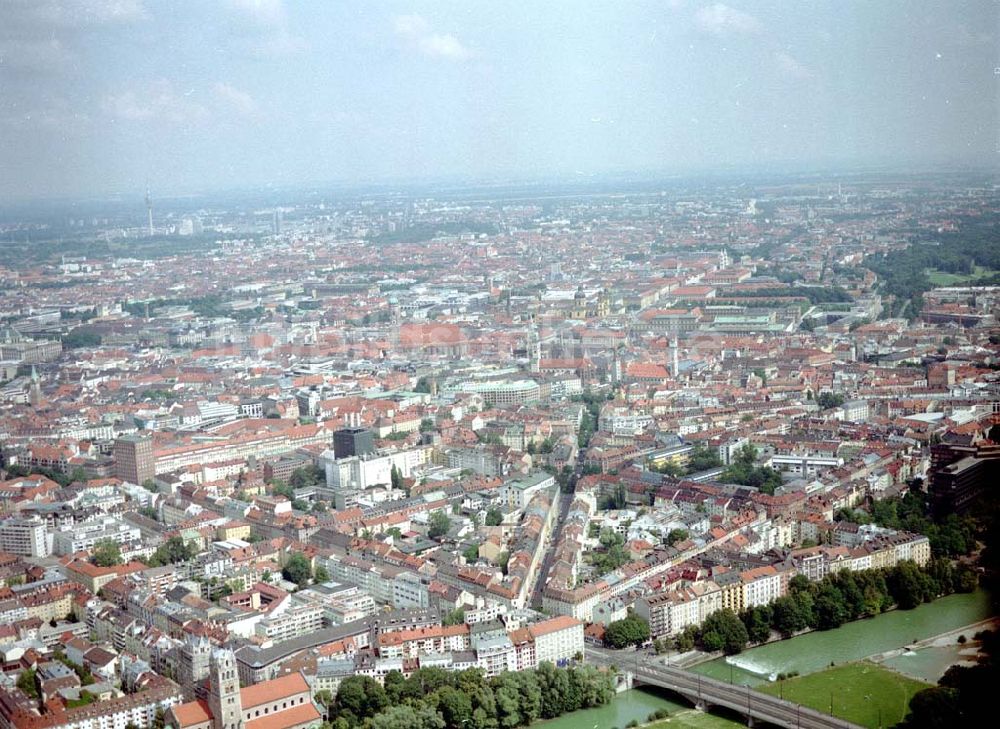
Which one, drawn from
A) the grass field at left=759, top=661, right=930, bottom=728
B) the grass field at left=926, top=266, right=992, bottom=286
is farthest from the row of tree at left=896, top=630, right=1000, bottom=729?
the grass field at left=926, top=266, right=992, bottom=286

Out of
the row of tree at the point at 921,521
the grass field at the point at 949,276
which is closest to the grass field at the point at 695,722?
the row of tree at the point at 921,521

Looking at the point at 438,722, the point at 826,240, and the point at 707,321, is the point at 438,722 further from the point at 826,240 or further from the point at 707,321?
the point at 826,240

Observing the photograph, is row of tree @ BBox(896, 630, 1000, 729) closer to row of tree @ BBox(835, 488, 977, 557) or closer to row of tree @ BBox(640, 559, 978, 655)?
row of tree @ BBox(640, 559, 978, 655)

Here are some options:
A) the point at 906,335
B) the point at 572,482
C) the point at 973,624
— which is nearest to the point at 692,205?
the point at 906,335

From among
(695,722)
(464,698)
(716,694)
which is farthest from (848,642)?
(464,698)

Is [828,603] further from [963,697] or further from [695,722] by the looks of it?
[963,697]
